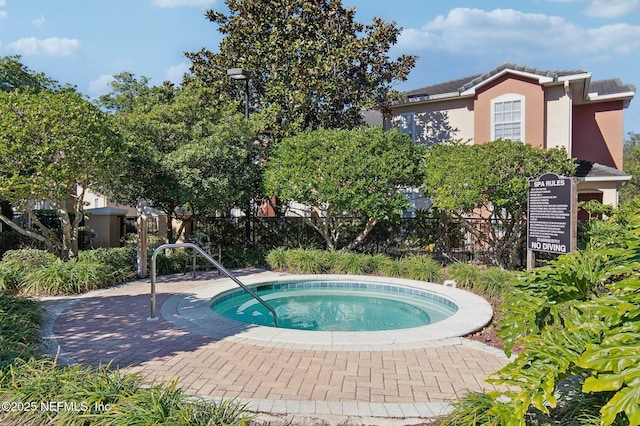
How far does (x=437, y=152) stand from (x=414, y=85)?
358 inches

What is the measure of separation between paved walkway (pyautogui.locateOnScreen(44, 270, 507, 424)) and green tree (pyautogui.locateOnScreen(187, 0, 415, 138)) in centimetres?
1072

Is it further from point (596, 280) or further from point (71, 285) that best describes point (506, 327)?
point (71, 285)

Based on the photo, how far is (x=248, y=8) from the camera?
15844 mm

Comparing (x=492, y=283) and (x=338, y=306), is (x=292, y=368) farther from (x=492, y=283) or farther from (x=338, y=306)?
(x=492, y=283)

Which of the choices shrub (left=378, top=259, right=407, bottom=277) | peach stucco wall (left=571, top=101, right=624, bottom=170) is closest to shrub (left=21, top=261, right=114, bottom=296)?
shrub (left=378, top=259, right=407, bottom=277)

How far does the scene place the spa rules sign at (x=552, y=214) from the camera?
7.48 meters

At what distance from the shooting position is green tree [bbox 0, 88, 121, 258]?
898 centimetres

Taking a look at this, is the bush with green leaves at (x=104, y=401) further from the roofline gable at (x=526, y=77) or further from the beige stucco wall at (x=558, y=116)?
the beige stucco wall at (x=558, y=116)

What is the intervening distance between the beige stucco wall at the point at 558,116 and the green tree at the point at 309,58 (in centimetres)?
576

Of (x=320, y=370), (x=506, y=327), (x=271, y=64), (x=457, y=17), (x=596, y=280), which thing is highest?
(x=457, y=17)

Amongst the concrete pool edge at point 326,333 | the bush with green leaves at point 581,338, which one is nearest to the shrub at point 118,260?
the concrete pool edge at point 326,333

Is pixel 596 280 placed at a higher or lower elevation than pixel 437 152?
lower

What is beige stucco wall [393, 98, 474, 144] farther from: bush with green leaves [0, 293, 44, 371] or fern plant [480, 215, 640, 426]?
bush with green leaves [0, 293, 44, 371]

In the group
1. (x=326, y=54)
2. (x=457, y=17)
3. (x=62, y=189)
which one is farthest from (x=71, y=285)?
(x=457, y=17)
